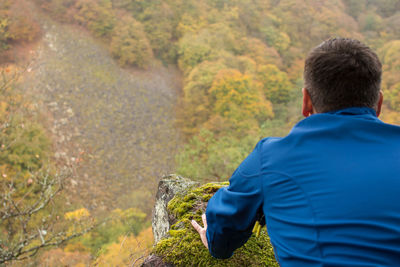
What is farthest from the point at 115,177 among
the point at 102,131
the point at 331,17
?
the point at 331,17

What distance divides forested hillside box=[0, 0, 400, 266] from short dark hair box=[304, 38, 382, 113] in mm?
10693

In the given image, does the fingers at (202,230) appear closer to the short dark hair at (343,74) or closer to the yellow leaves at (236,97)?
the short dark hair at (343,74)

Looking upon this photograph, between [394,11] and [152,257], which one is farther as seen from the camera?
[394,11]

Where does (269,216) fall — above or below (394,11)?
below

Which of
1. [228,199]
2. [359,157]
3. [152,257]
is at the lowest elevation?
[152,257]

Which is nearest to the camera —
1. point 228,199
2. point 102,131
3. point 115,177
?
point 228,199

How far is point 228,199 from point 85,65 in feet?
70.8

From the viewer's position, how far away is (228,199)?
129 cm

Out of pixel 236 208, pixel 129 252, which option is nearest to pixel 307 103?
pixel 236 208

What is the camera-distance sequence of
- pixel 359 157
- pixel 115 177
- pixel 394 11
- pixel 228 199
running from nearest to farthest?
pixel 359 157, pixel 228 199, pixel 115 177, pixel 394 11

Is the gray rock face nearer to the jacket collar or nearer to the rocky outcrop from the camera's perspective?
the rocky outcrop

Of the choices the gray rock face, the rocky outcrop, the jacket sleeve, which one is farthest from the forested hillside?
the jacket sleeve

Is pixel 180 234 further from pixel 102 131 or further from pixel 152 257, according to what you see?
pixel 102 131

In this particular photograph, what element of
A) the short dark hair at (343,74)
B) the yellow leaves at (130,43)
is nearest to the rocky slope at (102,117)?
the yellow leaves at (130,43)
